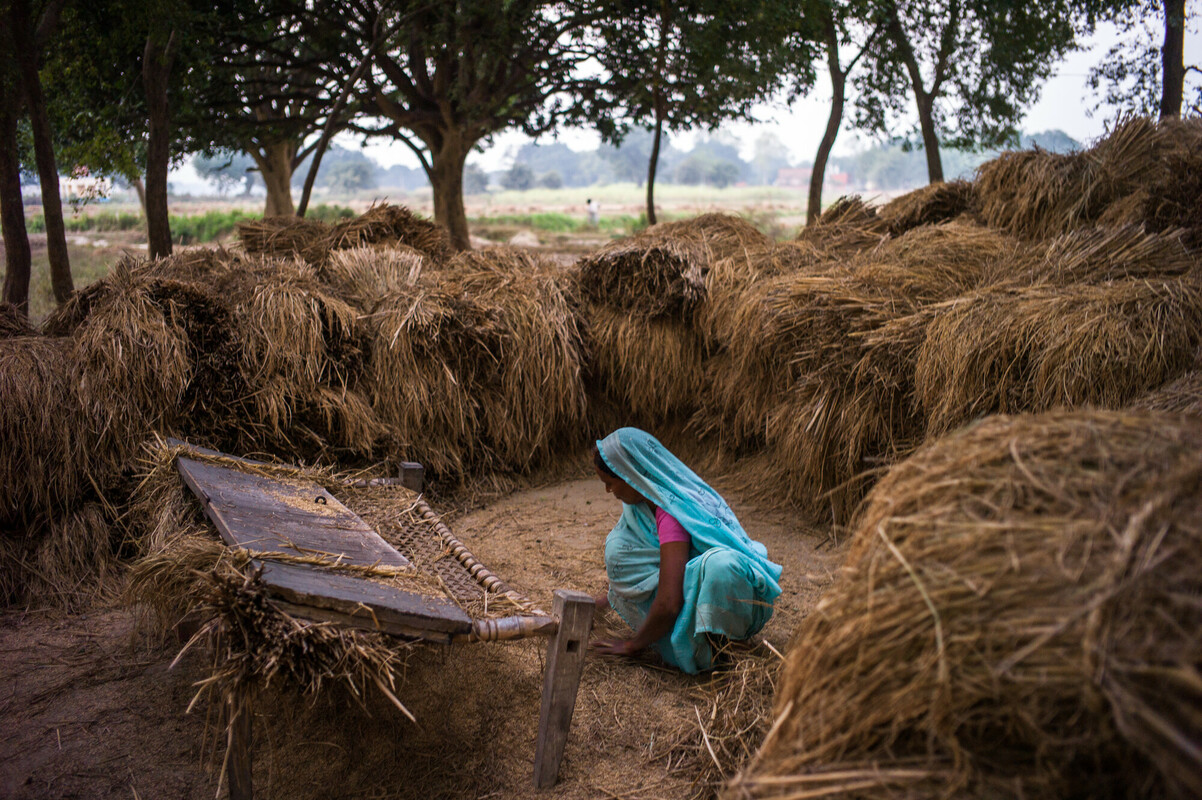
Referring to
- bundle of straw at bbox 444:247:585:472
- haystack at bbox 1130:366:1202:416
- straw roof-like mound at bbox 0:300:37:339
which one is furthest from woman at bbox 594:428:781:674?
straw roof-like mound at bbox 0:300:37:339

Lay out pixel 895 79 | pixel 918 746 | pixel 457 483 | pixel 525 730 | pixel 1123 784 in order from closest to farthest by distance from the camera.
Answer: pixel 1123 784 < pixel 918 746 < pixel 525 730 < pixel 457 483 < pixel 895 79

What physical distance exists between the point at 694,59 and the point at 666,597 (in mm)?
7463

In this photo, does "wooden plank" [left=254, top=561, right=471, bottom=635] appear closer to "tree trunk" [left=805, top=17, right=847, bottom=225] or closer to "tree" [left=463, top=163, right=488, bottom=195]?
"tree trunk" [left=805, top=17, right=847, bottom=225]

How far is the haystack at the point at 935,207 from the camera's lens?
194 inches

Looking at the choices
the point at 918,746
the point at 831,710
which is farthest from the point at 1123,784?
the point at 831,710

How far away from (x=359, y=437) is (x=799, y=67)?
6770 mm

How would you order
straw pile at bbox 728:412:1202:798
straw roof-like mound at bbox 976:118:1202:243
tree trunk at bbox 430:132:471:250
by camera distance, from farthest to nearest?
tree trunk at bbox 430:132:471:250 < straw roof-like mound at bbox 976:118:1202:243 < straw pile at bbox 728:412:1202:798

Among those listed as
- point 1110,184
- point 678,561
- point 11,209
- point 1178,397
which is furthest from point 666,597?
point 11,209

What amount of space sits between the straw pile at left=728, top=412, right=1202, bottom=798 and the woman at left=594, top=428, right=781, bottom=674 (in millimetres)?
1050

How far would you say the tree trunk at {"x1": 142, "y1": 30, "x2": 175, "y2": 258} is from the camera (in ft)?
18.9

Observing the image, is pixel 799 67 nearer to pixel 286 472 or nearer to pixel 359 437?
pixel 359 437

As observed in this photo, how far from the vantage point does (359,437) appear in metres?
3.95

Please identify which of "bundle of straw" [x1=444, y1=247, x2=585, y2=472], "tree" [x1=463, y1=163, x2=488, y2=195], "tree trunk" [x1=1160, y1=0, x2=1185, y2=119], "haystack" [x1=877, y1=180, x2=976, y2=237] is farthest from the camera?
"tree" [x1=463, y1=163, x2=488, y2=195]

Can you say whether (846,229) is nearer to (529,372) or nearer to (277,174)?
(529,372)
